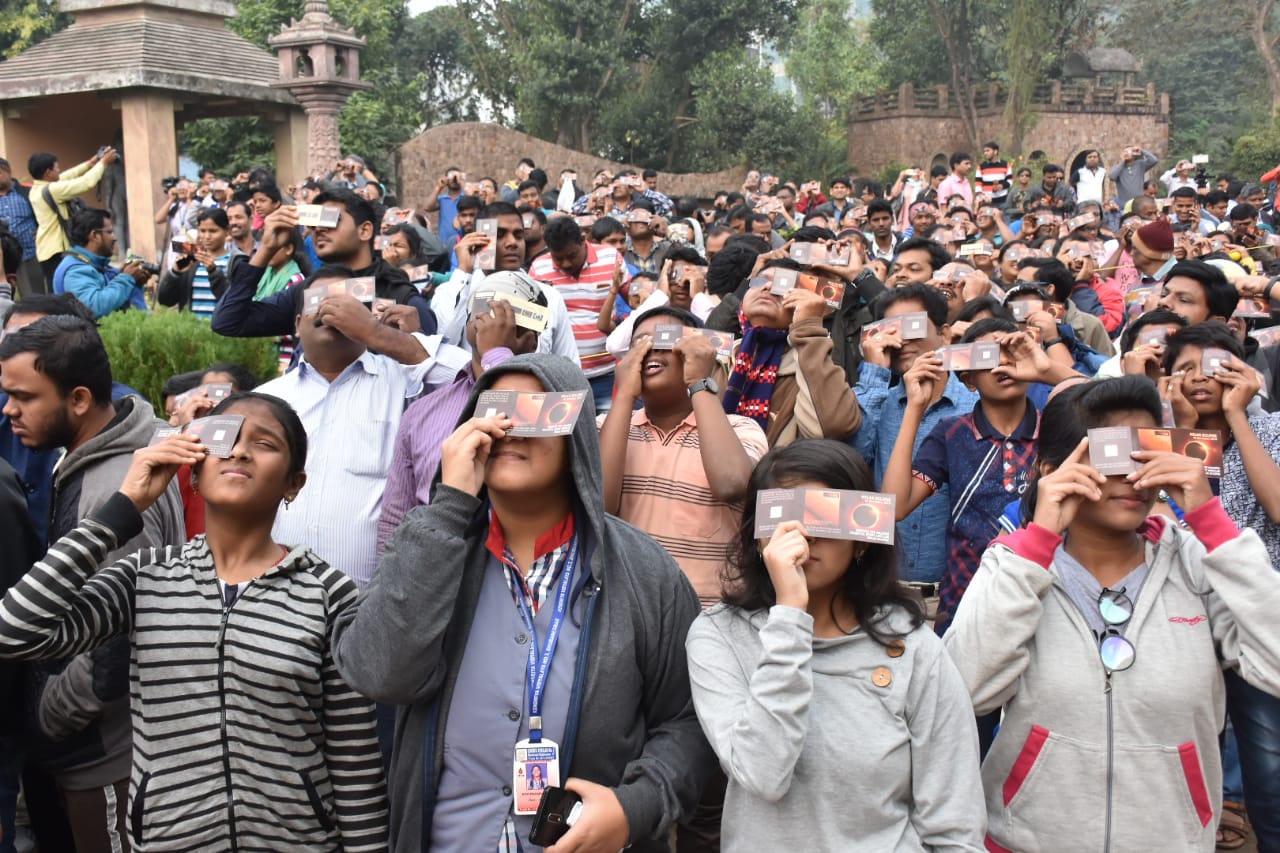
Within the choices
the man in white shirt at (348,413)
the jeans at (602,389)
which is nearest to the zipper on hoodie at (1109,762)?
the man in white shirt at (348,413)

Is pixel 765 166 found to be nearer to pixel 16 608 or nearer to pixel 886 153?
pixel 886 153

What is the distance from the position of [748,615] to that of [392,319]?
2.50 meters

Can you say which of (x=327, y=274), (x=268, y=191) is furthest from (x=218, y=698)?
(x=268, y=191)

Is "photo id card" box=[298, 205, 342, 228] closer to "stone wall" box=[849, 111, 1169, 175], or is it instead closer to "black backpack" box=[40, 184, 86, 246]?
"black backpack" box=[40, 184, 86, 246]

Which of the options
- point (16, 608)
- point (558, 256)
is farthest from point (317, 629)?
point (558, 256)

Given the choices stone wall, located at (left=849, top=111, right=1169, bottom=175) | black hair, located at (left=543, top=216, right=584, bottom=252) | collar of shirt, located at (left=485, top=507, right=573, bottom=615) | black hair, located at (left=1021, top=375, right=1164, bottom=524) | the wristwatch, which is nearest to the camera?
collar of shirt, located at (left=485, top=507, right=573, bottom=615)

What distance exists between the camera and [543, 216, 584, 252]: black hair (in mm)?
6938

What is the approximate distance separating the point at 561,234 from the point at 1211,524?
481cm

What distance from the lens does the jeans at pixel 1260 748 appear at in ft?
10.6

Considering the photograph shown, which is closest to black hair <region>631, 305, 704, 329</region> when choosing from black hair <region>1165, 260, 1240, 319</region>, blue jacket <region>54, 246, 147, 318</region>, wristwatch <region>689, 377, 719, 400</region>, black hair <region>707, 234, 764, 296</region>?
wristwatch <region>689, 377, 719, 400</region>

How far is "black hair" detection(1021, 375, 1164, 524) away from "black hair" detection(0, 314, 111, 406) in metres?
2.59

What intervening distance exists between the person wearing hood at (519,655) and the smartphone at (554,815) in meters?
0.02

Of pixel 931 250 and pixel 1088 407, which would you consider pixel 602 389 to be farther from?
pixel 1088 407

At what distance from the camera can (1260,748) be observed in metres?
3.29
